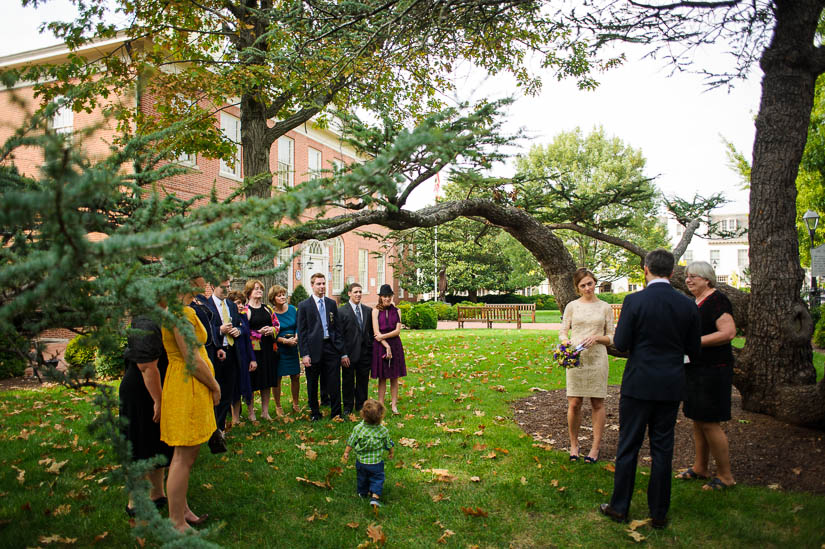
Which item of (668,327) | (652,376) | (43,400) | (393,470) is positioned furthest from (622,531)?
(43,400)

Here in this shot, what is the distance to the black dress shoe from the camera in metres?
4.14

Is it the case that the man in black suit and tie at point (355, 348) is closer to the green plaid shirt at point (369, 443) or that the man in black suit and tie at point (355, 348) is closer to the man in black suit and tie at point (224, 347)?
the man in black suit and tie at point (224, 347)

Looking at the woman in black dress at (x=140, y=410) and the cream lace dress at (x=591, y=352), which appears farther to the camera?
the cream lace dress at (x=591, y=352)

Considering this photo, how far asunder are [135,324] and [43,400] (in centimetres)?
661

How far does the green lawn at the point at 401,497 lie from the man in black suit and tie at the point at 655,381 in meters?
0.30

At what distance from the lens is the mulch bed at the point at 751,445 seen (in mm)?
4891

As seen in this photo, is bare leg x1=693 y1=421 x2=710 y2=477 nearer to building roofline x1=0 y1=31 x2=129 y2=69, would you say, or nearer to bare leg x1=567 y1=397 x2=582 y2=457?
bare leg x1=567 y1=397 x2=582 y2=457

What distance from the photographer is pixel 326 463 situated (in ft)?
18.1

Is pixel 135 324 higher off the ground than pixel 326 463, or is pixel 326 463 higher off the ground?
pixel 135 324

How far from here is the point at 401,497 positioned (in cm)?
470

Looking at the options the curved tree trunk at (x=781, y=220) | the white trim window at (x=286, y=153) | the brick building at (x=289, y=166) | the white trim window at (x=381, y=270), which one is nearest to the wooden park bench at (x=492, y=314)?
the brick building at (x=289, y=166)

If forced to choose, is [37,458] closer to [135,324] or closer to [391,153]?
[135,324]

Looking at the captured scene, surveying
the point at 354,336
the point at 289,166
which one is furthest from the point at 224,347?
the point at 289,166

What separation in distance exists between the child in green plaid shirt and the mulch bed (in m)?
2.48
